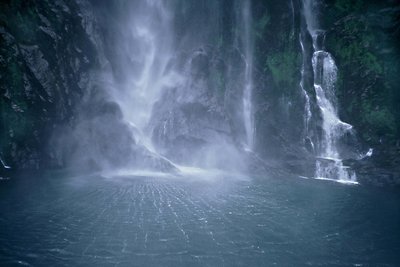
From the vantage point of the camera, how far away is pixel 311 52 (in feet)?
115

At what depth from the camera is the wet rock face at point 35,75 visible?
2464 centimetres

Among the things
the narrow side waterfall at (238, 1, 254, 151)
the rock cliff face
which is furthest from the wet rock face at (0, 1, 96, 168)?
the narrow side waterfall at (238, 1, 254, 151)

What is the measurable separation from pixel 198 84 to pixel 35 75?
19.1 metres

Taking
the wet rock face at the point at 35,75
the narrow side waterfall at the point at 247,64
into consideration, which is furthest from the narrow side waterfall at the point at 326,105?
the wet rock face at the point at 35,75

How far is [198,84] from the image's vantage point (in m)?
38.0

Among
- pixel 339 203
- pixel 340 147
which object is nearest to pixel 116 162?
pixel 339 203

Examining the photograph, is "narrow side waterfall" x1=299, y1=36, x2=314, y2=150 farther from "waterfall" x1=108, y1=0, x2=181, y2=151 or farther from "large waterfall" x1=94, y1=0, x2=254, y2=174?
"waterfall" x1=108, y1=0, x2=181, y2=151

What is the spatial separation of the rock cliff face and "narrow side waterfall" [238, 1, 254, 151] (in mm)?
167

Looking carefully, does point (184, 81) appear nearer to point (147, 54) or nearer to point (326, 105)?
point (147, 54)

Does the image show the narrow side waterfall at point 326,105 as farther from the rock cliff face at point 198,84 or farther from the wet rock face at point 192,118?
the wet rock face at point 192,118

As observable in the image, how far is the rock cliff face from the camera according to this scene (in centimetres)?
2667

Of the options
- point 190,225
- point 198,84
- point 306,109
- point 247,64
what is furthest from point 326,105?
point 190,225

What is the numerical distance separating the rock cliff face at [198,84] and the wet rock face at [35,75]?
0.10 metres

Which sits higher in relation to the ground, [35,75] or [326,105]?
[326,105]
